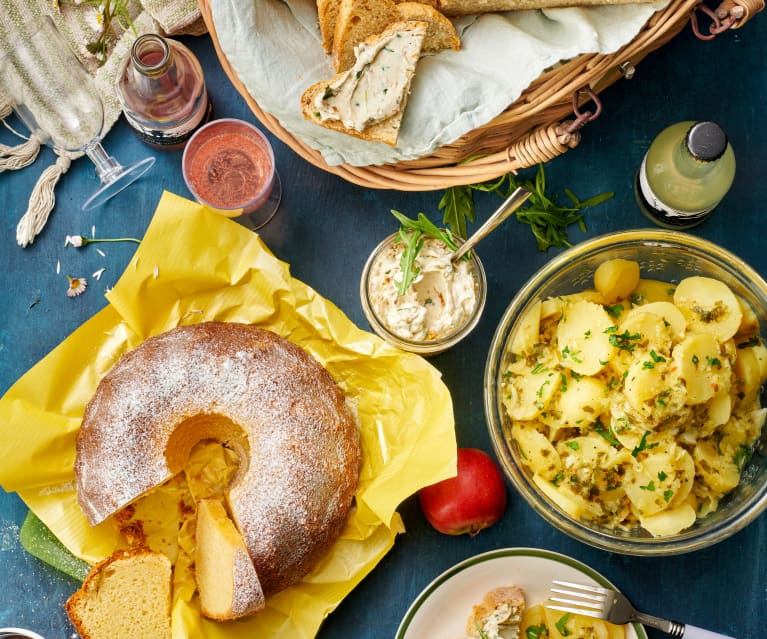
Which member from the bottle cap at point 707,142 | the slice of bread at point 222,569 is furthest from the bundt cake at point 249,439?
the bottle cap at point 707,142

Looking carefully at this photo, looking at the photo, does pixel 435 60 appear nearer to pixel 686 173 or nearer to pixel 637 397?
pixel 686 173

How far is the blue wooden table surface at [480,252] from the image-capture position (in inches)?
87.2

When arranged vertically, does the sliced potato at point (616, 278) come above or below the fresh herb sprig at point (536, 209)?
below

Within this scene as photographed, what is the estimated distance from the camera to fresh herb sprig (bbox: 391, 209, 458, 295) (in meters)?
2.02

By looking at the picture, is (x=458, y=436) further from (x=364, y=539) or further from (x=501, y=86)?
(x=501, y=86)

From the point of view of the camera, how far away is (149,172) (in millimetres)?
2367

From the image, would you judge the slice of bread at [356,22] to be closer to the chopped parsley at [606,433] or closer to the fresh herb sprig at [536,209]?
the fresh herb sprig at [536,209]

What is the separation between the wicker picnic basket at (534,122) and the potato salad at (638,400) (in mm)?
354

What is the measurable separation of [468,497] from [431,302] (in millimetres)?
494

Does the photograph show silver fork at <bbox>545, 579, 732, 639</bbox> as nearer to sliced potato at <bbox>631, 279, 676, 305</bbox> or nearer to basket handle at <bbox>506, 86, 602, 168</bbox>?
sliced potato at <bbox>631, 279, 676, 305</bbox>

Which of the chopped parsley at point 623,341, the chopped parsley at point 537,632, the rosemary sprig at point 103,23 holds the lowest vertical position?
the chopped parsley at point 537,632

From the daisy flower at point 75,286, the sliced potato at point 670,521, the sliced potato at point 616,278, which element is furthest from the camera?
the daisy flower at point 75,286

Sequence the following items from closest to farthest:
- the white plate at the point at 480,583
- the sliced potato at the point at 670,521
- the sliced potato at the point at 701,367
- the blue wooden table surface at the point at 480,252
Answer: the sliced potato at the point at 701,367 < the sliced potato at the point at 670,521 < the white plate at the point at 480,583 < the blue wooden table surface at the point at 480,252

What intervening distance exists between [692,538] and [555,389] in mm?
449
